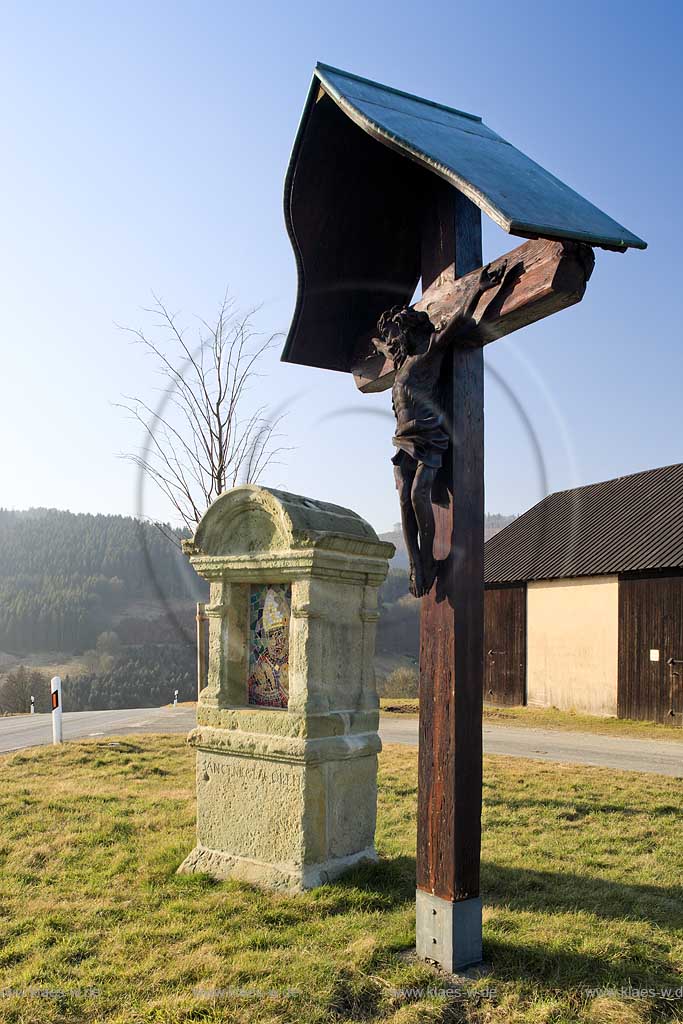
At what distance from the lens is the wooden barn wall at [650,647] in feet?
55.7

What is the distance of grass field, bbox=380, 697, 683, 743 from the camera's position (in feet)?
51.8

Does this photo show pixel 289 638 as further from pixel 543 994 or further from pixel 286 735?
pixel 543 994

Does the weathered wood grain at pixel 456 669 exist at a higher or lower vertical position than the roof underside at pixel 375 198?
lower

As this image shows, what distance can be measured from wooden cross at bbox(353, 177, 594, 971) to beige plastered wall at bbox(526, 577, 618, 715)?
617 inches

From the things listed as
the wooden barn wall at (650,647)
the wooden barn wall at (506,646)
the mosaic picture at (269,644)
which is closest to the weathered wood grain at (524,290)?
the mosaic picture at (269,644)

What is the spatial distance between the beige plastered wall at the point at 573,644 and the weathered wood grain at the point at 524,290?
15.7m

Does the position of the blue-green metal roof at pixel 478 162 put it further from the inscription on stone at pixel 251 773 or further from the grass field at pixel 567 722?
the grass field at pixel 567 722

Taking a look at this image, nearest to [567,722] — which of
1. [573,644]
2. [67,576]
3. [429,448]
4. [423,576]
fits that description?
[573,644]

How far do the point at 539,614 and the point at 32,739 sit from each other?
42.4 feet

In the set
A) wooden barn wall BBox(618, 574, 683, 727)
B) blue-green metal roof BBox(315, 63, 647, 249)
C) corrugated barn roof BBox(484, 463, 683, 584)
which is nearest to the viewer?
blue-green metal roof BBox(315, 63, 647, 249)

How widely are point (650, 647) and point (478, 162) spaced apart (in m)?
16.0

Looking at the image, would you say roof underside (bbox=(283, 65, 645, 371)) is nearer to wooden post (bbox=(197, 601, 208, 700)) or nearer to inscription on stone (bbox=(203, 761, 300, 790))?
inscription on stone (bbox=(203, 761, 300, 790))

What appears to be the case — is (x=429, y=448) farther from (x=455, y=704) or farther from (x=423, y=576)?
(x=455, y=704)

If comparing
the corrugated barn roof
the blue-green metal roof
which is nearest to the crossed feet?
the blue-green metal roof
